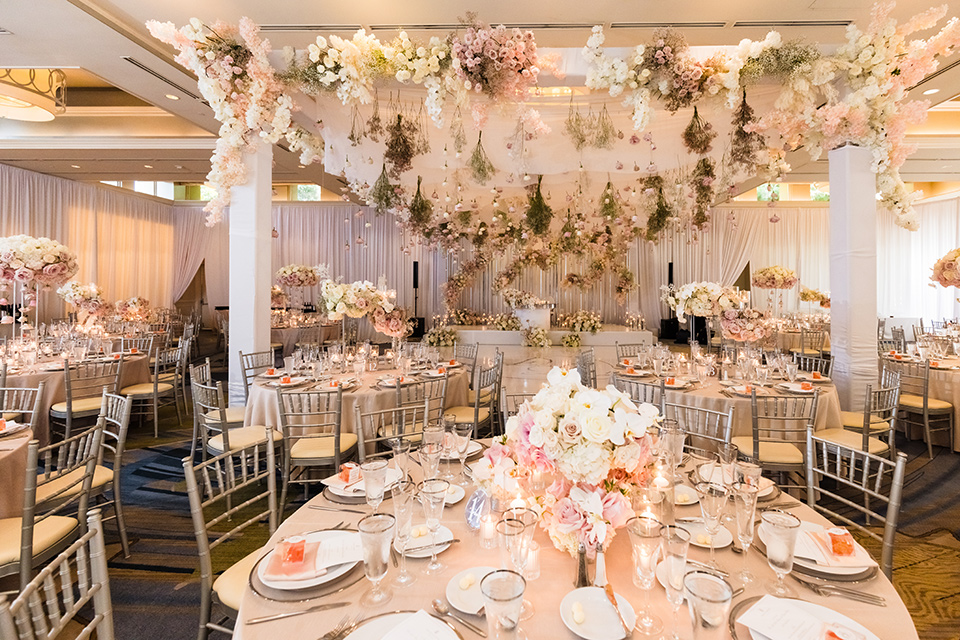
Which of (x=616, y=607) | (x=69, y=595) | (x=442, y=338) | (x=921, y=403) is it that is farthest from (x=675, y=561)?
(x=442, y=338)

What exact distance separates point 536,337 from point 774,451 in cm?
622

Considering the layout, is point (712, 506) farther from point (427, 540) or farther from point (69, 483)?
point (69, 483)

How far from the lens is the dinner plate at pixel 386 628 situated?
1.13m

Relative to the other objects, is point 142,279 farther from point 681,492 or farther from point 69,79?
point 681,492

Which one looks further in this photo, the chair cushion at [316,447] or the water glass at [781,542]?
the chair cushion at [316,447]

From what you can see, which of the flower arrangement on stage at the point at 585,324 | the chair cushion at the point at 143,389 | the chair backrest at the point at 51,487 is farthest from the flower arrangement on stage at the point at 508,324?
the chair backrest at the point at 51,487

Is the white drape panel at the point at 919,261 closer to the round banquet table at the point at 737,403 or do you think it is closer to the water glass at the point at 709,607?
the round banquet table at the point at 737,403

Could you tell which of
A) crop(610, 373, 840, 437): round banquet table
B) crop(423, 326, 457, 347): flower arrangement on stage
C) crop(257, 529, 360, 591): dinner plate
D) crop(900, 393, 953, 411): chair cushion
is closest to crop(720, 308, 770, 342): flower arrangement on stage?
crop(610, 373, 840, 437): round banquet table

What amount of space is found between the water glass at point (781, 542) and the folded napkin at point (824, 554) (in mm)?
196

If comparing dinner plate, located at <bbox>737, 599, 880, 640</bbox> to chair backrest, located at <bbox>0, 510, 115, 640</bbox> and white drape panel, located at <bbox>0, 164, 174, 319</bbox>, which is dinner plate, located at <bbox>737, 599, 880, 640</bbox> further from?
white drape panel, located at <bbox>0, 164, 174, 319</bbox>

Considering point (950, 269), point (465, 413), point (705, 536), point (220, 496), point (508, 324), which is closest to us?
point (705, 536)

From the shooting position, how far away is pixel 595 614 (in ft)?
3.94

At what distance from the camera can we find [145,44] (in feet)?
15.3

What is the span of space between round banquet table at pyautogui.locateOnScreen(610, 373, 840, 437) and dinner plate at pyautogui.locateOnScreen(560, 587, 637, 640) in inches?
116
